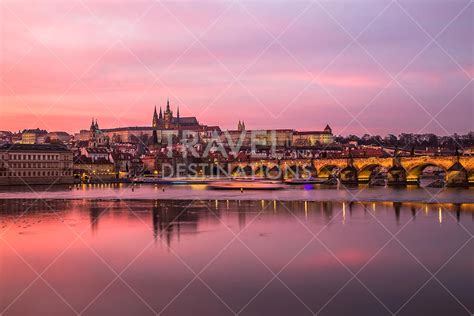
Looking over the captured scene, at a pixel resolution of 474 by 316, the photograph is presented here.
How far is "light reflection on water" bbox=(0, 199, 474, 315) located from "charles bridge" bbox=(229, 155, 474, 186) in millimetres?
22418

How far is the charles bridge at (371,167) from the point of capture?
42.4 meters

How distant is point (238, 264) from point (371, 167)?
4560 cm

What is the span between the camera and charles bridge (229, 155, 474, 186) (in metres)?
42.4

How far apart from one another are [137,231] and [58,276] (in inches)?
245

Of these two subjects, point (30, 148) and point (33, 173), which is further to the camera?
point (30, 148)

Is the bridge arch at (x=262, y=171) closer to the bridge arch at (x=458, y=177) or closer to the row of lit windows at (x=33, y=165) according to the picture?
the row of lit windows at (x=33, y=165)

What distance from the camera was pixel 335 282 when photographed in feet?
34.6

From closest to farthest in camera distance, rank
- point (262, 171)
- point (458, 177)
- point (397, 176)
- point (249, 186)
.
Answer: point (458, 177)
point (397, 176)
point (249, 186)
point (262, 171)

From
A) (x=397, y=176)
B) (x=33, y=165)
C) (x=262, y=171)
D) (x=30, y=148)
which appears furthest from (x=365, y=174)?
(x=30, y=148)

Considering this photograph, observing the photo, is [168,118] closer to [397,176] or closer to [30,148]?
[30,148]

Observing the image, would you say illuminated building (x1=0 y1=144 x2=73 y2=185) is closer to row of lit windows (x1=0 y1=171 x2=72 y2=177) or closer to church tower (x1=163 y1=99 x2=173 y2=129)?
row of lit windows (x1=0 y1=171 x2=72 y2=177)

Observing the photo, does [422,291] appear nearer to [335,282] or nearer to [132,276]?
[335,282]

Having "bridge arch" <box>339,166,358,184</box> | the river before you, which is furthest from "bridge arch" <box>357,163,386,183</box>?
the river

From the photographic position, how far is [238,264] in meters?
12.2
